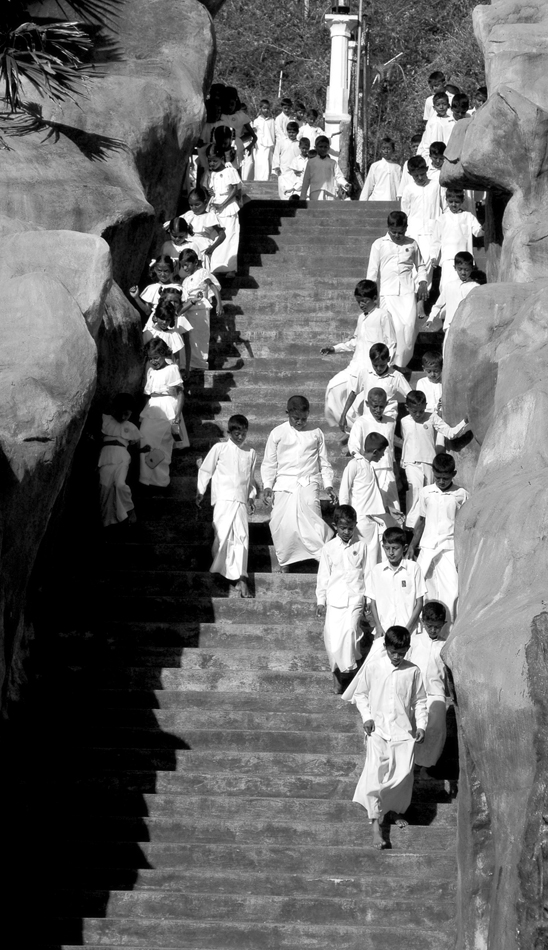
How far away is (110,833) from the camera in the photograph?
992 centimetres

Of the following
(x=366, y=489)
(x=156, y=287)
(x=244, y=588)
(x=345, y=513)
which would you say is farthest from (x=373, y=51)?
(x=345, y=513)

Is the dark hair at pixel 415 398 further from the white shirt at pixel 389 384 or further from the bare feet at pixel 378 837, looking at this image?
the bare feet at pixel 378 837

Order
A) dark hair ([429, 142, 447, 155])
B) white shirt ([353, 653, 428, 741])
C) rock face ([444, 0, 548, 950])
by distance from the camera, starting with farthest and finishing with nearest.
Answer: dark hair ([429, 142, 447, 155]) → white shirt ([353, 653, 428, 741]) → rock face ([444, 0, 548, 950])

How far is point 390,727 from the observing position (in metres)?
9.98

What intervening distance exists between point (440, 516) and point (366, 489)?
71 centimetres

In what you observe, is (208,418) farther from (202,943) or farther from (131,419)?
(202,943)

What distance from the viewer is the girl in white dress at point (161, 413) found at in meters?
12.9

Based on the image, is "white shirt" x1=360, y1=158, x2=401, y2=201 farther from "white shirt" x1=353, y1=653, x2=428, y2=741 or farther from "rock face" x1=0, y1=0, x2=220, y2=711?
"white shirt" x1=353, y1=653, x2=428, y2=741

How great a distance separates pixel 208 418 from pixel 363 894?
5.48 meters

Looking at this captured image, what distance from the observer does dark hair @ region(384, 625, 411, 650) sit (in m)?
9.98

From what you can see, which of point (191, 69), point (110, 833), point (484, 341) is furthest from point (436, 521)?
point (191, 69)

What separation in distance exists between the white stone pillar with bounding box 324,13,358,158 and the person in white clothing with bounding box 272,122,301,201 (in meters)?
1.40

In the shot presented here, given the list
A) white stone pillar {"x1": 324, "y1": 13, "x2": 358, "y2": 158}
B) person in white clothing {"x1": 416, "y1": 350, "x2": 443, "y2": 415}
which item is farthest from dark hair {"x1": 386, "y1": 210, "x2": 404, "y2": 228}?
white stone pillar {"x1": 324, "y1": 13, "x2": 358, "y2": 158}

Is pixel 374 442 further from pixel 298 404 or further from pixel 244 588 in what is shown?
pixel 244 588
